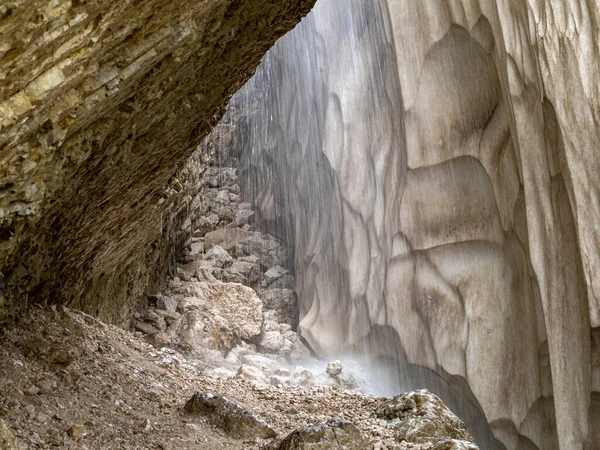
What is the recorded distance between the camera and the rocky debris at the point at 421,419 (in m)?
4.46

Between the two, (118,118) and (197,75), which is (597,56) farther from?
(118,118)

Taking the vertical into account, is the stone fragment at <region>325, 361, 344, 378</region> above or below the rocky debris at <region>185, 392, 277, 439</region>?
above

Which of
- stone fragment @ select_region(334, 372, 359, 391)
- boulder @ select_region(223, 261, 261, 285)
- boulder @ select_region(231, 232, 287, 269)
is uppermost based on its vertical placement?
boulder @ select_region(231, 232, 287, 269)

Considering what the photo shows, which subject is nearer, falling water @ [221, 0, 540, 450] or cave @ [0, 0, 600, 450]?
cave @ [0, 0, 600, 450]

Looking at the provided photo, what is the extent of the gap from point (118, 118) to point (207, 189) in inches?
415

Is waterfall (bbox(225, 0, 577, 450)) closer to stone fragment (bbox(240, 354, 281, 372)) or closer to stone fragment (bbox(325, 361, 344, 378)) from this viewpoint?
stone fragment (bbox(325, 361, 344, 378))

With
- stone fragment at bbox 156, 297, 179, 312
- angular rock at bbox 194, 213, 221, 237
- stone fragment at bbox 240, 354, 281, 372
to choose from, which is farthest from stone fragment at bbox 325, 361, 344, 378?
angular rock at bbox 194, 213, 221, 237

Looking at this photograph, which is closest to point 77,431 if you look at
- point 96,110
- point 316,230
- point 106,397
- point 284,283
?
point 106,397

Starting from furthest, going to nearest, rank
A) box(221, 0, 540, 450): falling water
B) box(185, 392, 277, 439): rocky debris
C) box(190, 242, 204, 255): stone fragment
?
box(190, 242, 204, 255): stone fragment < box(221, 0, 540, 450): falling water < box(185, 392, 277, 439): rocky debris

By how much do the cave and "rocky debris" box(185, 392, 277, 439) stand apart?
2 centimetres

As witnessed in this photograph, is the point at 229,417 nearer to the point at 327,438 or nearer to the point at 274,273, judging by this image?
the point at 327,438

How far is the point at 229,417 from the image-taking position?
4.07 meters

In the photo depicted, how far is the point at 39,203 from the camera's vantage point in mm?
3215

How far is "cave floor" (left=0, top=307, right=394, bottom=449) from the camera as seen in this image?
3258mm
